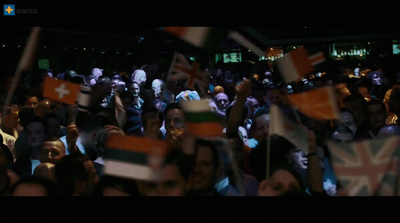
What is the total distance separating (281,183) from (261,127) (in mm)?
1354

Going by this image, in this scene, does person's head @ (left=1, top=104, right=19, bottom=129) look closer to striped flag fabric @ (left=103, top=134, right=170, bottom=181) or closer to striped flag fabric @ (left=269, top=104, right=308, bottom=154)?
striped flag fabric @ (left=103, top=134, right=170, bottom=181)

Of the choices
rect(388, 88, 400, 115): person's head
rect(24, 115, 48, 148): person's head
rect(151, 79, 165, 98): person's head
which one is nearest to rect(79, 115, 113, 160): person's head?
rect(24, 115, 48, 148): person's head

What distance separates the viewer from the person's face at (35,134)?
4.88 metres

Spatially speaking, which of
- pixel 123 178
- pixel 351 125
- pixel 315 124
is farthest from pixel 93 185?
pixel 351 125

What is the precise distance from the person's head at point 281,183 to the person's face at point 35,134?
2.31 m

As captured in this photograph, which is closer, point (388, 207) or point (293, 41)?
point (388, 207)

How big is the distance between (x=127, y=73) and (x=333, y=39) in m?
3.99

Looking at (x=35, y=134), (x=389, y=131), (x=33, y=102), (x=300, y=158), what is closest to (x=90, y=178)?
(x=300, y=158)

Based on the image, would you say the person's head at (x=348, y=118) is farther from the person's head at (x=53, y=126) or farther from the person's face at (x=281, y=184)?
the person's head at (x=53, y=126)

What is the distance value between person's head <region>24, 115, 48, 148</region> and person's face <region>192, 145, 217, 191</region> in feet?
6.61

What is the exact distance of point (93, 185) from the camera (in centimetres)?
361

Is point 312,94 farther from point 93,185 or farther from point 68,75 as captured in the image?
point 68,75

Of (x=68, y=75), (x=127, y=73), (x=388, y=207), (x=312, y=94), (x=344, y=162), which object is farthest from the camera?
(x=127, y=73)

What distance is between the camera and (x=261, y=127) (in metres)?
4.56
